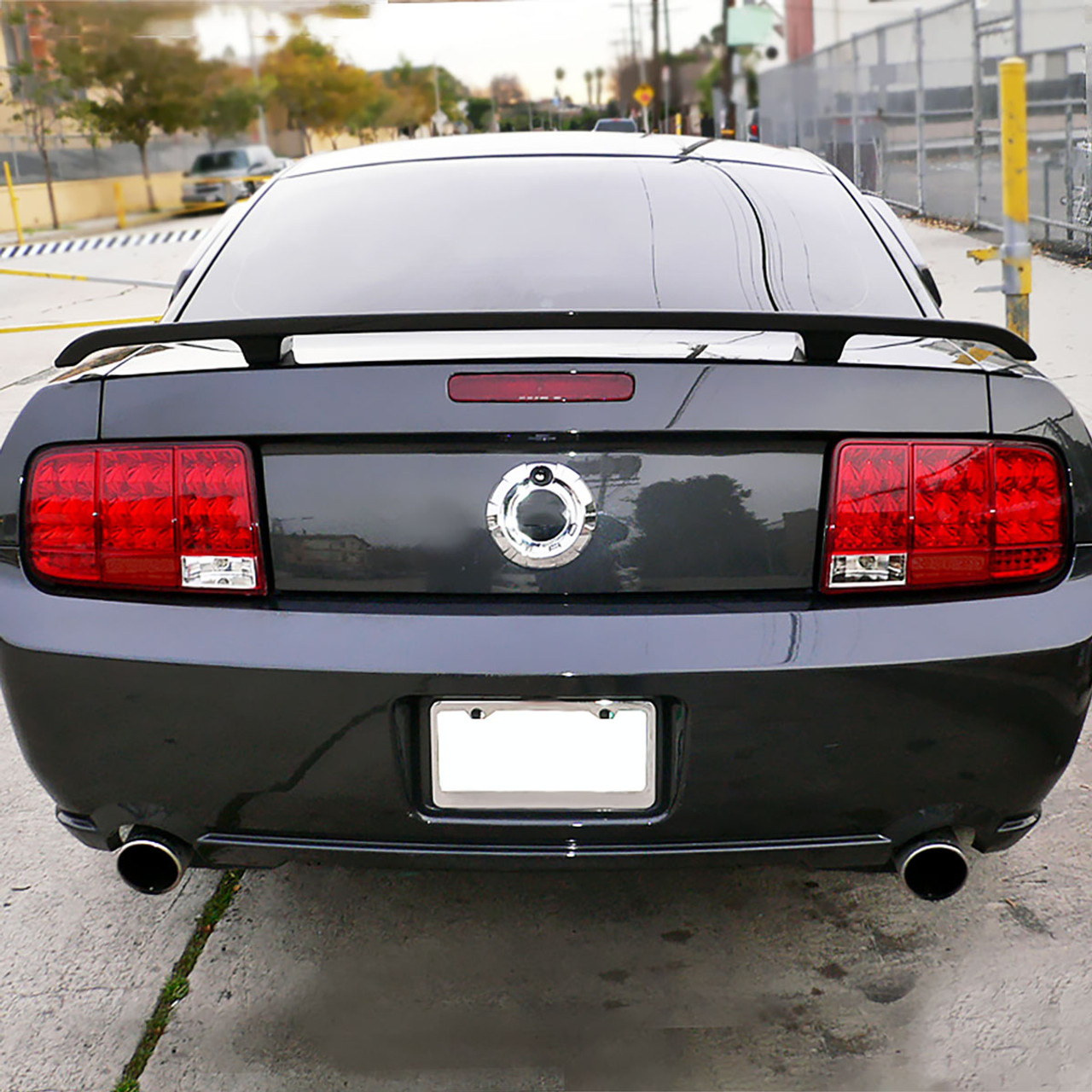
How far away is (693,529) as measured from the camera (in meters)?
1.99

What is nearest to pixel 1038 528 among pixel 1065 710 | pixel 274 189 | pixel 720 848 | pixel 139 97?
pixel 1065 710

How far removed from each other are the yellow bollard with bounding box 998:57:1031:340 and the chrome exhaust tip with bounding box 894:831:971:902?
11.7ft

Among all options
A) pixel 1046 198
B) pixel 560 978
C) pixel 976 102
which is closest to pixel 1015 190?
pixel 560 978

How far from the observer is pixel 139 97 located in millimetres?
39094

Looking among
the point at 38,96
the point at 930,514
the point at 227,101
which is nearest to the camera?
the point at 930,514

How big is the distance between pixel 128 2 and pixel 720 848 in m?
43.1

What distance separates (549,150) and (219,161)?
108 ft

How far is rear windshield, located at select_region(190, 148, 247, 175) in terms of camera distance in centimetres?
3378

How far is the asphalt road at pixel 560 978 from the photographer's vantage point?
218 cm

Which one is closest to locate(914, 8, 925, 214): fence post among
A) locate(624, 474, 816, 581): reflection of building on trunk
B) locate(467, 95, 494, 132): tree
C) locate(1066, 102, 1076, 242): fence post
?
locate(1066, 102, 1076, 242): fence post

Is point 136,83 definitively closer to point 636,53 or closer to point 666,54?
point 666,54

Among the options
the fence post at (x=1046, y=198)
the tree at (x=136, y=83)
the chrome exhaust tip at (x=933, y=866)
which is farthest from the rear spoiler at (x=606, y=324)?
the tree at (x=136, y=83)

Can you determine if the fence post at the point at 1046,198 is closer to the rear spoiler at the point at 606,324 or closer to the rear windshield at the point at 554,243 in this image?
the rear windshield at the point at 554,243

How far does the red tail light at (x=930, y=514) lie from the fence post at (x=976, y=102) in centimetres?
1482
